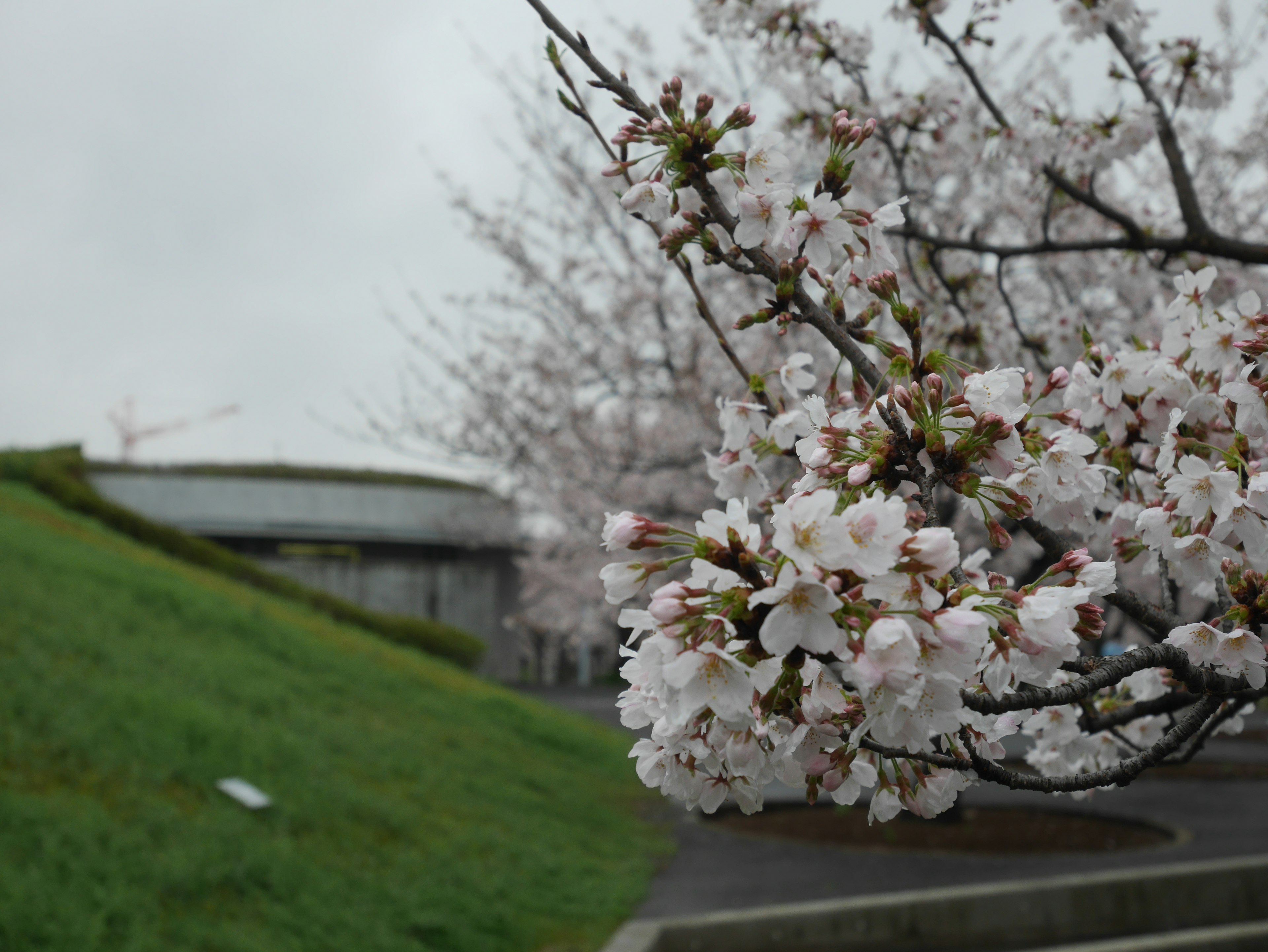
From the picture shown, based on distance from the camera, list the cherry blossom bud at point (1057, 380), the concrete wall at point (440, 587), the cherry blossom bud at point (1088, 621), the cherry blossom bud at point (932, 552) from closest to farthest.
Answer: the cherry blossom bud at point (932, 552), the cherry blossom bud at point (1088, 621), the cherry blossom bud at point (1057, 380), the concrete wall at point (440, 587)

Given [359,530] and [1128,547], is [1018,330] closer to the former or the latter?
[1128,547]

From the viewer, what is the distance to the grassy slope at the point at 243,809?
412 cm

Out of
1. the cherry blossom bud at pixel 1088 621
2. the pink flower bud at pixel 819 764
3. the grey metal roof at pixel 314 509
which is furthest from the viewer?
the grey metal roof at pixel 314 509

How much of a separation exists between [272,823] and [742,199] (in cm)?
489

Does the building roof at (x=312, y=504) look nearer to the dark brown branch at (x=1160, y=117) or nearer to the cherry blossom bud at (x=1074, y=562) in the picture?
the dark brown branch at (x=1160, y=117)

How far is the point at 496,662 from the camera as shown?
1056 inches

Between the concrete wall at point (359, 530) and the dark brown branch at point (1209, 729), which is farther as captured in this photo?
the concrete wall at point (359, 530)

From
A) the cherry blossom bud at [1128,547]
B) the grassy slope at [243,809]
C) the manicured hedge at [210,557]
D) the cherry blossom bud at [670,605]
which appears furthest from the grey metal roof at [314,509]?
the cherry blossom bud at [670,605]

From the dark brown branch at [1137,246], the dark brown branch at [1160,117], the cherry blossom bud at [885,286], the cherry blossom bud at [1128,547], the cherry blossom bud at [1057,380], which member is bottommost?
the cherry blossom bud at [1128,547]

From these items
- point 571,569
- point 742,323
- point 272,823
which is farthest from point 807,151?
point 571,569

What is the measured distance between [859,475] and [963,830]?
7959 millimetres

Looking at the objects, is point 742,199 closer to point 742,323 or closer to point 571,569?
point 742,323

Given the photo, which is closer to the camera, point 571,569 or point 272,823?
point 272,823

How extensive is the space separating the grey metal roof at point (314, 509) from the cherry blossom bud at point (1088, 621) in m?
21.3
